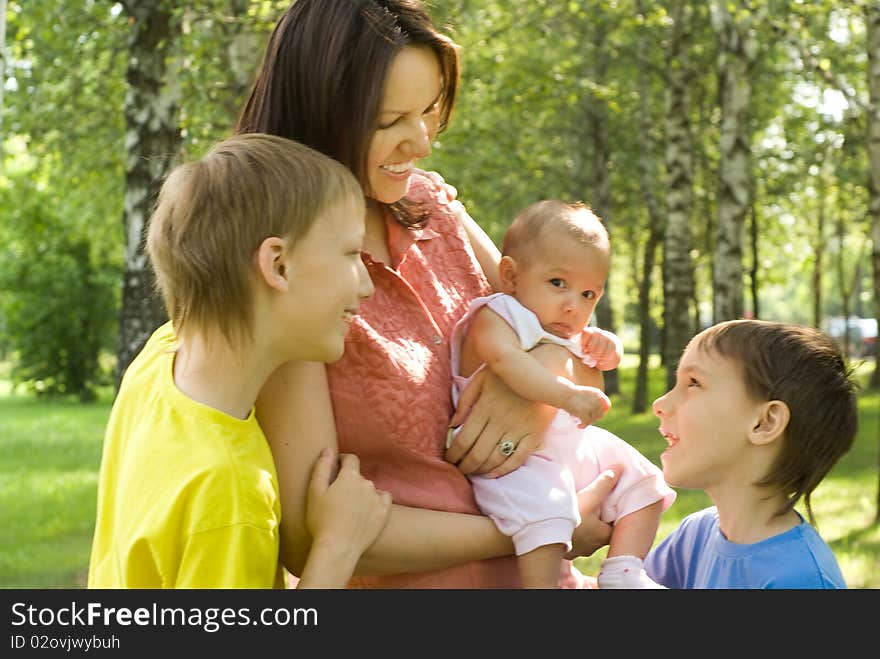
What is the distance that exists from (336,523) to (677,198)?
16449 mm

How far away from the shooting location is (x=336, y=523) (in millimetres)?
2496

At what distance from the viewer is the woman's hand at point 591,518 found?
9.61ft

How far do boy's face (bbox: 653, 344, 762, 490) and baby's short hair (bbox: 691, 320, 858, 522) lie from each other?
4 centimetres

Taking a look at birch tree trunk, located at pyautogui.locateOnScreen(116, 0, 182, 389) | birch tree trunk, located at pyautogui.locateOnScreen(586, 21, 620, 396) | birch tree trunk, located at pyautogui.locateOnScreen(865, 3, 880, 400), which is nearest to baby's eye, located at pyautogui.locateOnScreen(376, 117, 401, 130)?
birch tree trunk, located at pyautogui.locateOnScreen(116, 0, 182, 389)

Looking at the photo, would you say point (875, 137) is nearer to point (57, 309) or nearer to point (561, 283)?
point (561, 283)

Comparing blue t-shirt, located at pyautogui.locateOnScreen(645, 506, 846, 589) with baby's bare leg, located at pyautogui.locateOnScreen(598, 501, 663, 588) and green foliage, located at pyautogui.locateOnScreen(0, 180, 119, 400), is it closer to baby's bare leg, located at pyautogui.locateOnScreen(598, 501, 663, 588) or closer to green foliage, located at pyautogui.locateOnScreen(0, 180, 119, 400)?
baby's bare leg, located at pyautogui.locateOnScreen(598, 501, 663, 588)

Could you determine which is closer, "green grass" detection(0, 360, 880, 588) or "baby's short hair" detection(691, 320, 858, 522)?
"baby's short hair" detection(691, 320, 858, 522)

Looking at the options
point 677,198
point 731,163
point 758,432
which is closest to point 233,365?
point 758,432

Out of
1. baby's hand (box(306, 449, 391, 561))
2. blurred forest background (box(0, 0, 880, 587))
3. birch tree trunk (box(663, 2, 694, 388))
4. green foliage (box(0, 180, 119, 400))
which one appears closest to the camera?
baby's hand (box(306, 449, 391, 561))

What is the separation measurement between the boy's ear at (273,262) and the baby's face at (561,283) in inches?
34.5

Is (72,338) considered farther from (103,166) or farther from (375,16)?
(375,16)

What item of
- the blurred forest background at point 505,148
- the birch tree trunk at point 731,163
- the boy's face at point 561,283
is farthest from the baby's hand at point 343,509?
the birch tree trunk at point 731,163

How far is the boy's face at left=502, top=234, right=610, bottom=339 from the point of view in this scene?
3.10m
